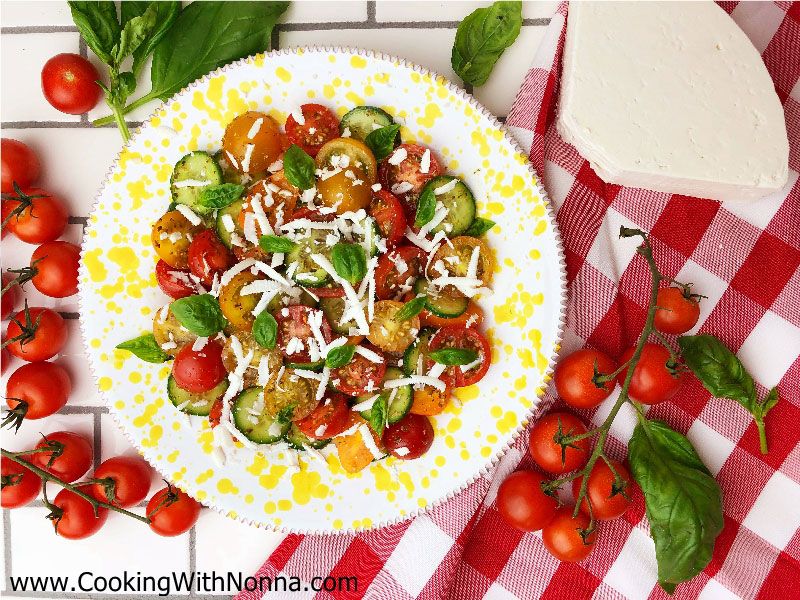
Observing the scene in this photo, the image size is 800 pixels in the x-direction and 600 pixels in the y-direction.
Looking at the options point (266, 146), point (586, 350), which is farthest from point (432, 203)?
point (586, 350)

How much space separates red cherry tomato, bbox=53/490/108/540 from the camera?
191 centimetres

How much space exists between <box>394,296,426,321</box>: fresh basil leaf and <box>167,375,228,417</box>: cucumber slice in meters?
0.50

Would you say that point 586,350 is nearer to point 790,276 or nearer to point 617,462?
point 617,462

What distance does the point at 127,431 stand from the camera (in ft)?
5.72

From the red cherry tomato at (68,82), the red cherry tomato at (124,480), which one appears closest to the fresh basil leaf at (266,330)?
the red cherry tomato at (124,480)

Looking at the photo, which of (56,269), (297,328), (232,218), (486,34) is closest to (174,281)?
(232,218)

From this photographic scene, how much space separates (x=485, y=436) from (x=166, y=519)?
930mm

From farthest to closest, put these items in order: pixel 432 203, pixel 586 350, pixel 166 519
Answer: pixel 166 519, pixel 586 350, pixel 432 203

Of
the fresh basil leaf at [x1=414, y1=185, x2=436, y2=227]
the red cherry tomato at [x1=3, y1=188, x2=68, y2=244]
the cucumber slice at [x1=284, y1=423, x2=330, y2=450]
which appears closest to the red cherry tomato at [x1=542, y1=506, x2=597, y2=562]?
the cucumber slice at [x1=284, y1=423, x2=330, y2=450]

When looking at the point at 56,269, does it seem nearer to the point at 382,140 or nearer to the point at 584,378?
the point at 382,140

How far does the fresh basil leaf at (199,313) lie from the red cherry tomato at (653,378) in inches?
41.6

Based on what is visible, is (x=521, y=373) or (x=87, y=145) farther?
(x=87, y=145)

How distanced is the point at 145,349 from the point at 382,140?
80cm

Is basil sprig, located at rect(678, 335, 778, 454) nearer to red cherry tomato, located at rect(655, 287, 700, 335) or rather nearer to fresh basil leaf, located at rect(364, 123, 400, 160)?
red cherry tomato, located at rect(655, 287, 700, 335)
